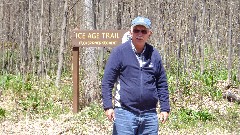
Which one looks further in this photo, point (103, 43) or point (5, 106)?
point (5, 106)

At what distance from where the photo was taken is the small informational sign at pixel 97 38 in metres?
8.66

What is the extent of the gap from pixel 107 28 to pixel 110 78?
635 inches

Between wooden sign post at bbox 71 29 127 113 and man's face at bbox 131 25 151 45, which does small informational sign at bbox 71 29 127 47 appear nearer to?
wooden sign post at bbox 71 29 127 113

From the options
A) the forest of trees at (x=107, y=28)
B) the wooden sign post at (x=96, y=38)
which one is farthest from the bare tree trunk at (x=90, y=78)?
the wooden sign post at (x=96, y=38)

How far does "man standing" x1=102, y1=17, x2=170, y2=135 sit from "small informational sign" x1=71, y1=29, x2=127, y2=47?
490 cm

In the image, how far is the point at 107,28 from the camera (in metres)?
19.7

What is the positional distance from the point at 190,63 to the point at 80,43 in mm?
7605

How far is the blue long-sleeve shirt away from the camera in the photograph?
3.65m

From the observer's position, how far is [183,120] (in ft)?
27.6

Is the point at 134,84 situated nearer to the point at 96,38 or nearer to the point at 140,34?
the point at 140,34

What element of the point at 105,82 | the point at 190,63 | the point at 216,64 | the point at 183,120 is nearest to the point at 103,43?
the point at 183,120

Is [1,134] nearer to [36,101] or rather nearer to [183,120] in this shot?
[36,101]

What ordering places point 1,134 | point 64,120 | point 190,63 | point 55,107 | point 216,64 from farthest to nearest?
point 216,64
point 190,63
point 55,107
point 64,120
point 1,134

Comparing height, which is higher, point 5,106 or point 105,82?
point 105,82
